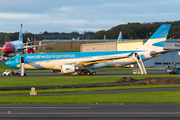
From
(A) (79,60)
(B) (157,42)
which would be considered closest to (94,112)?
(A) (79,60)

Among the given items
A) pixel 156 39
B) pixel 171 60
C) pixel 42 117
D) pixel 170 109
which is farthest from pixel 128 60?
pixel 42 117

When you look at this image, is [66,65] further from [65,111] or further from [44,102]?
[65,111]

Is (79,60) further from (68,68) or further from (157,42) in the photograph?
(157,42)

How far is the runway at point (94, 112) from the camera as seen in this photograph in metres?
13.7

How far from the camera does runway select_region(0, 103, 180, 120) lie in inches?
541

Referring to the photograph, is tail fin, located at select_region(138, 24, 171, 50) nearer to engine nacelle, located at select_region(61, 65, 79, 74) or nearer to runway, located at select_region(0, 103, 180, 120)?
engine nacelle, located at select_region(61, 65, 79, 74)

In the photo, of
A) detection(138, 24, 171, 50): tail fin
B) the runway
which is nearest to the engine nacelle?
detection(138, 24, 171, 50): tail fin

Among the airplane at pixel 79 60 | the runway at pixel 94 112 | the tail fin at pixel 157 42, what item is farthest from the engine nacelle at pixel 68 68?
the runway at pixel 94 112

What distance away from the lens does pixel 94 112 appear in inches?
593

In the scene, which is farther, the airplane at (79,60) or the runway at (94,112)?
the airplane at (79,60)

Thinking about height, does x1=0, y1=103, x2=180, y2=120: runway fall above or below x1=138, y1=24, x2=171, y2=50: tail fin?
below

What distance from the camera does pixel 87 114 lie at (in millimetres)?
14445

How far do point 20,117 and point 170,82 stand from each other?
24.2m

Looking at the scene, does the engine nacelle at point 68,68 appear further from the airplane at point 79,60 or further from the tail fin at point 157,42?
the tail fin at point 157,42
